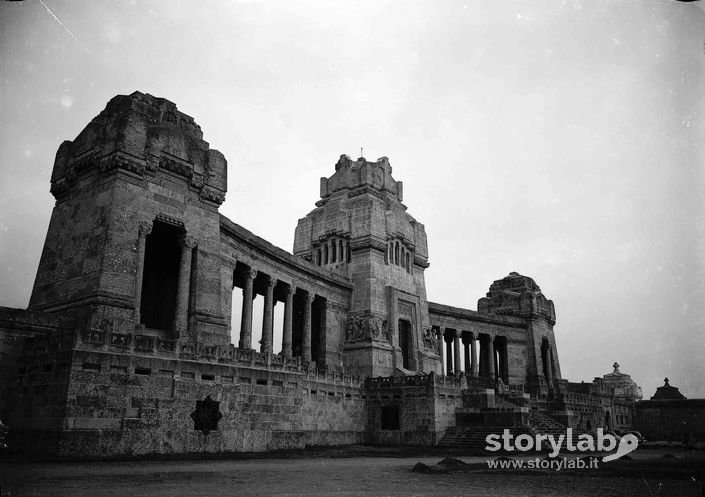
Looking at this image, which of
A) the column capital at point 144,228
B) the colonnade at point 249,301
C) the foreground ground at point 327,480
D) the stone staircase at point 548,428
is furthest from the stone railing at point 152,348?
the stone staircase at point 548,428

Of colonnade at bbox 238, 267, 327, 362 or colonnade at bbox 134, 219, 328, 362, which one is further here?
colonnade at bbox 238, 267, 327, 362

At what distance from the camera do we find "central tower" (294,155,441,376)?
148 feet

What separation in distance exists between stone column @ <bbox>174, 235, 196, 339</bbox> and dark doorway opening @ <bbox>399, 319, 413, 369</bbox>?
80.8 ft

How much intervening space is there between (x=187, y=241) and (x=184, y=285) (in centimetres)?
227

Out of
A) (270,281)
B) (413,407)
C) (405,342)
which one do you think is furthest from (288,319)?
(405,342)

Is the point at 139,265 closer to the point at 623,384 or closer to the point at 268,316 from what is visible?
the point at 268,316

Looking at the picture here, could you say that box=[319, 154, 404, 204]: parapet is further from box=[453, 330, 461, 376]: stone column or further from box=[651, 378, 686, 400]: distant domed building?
box=[651, 378, 686, 400]: distant domed building

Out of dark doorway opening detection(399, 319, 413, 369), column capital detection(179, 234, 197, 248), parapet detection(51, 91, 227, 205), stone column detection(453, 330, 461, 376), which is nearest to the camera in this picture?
parapet detection(51, 91, 227, 205)

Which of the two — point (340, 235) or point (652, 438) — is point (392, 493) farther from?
point (652, 438)

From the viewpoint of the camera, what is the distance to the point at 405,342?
4894cm

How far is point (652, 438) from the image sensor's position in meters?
52.9

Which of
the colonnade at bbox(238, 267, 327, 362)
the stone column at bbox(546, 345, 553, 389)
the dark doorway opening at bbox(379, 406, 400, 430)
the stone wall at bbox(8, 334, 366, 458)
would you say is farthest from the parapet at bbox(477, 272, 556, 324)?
the stone wall at bbox(8, 334, 366, 458)

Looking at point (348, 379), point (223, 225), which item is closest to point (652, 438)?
point (348, 379)

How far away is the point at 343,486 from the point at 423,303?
39.3m
